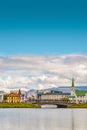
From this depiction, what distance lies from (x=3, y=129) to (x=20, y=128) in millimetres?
2758

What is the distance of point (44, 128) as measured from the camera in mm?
52594

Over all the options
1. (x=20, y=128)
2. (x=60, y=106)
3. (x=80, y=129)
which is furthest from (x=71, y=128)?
(x=60, y=106)

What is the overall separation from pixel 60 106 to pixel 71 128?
111865mm

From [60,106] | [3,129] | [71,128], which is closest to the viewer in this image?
[3,129]

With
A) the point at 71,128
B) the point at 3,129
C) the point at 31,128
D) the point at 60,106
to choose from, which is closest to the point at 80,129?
the point at 71,128

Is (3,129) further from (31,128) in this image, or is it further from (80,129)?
(80,129)

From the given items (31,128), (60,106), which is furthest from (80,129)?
(60,106)

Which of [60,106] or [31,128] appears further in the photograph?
[60,106]

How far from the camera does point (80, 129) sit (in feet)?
171

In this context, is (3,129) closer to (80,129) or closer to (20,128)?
(20,128)

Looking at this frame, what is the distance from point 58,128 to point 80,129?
102 inches

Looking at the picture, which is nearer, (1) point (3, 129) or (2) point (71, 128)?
(1) point (3, 129)

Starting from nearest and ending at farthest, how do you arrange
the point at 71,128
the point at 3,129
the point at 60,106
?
the point at 3,129 → the point at 71,128 → the point at 60,106

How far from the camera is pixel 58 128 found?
5259 centimetres
